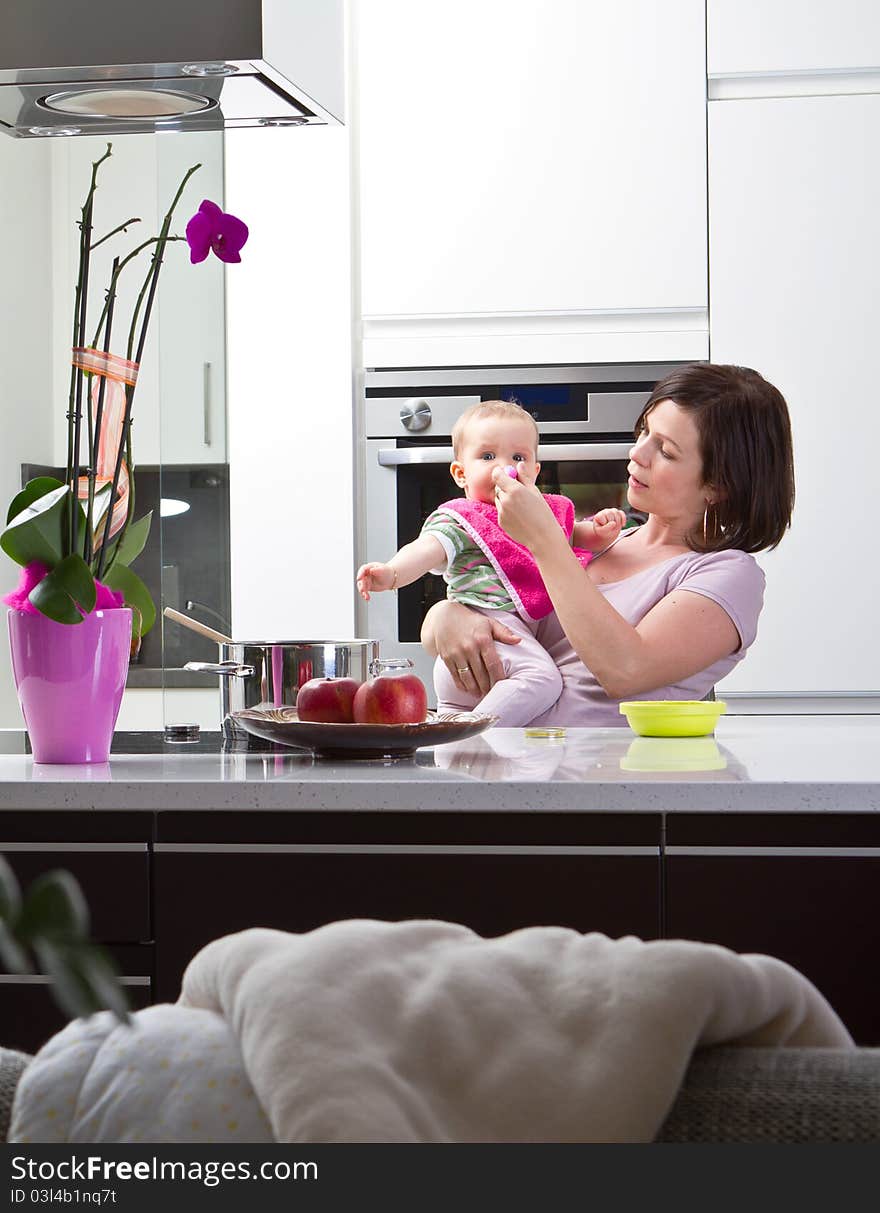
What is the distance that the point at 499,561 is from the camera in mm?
2488

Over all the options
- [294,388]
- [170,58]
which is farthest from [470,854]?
[294,388]

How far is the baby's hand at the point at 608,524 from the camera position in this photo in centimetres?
244

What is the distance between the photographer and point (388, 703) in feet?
5.59

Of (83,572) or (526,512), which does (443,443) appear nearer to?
(526,512)

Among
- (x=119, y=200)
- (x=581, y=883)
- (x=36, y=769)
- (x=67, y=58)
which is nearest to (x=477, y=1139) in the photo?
(x=581, y=883)

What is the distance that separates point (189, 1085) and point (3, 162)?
327 cm

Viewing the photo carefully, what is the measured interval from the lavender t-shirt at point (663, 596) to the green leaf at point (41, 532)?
86 centimetres

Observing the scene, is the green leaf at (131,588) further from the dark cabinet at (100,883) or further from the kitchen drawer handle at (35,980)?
the kitchen drawer handle at (35,980)

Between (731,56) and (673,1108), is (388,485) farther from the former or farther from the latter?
(673,1108)

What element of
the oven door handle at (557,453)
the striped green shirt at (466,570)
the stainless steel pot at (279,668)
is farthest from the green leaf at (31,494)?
the oven door handle at (557,453)

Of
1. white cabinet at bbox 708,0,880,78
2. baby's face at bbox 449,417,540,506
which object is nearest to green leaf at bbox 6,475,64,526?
baby's face at bbox 449,417,540,506

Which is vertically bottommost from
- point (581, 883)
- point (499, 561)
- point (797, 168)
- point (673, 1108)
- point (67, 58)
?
point (581, 883)

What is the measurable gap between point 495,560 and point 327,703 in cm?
82

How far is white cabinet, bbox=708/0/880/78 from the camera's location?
3.03 metres
